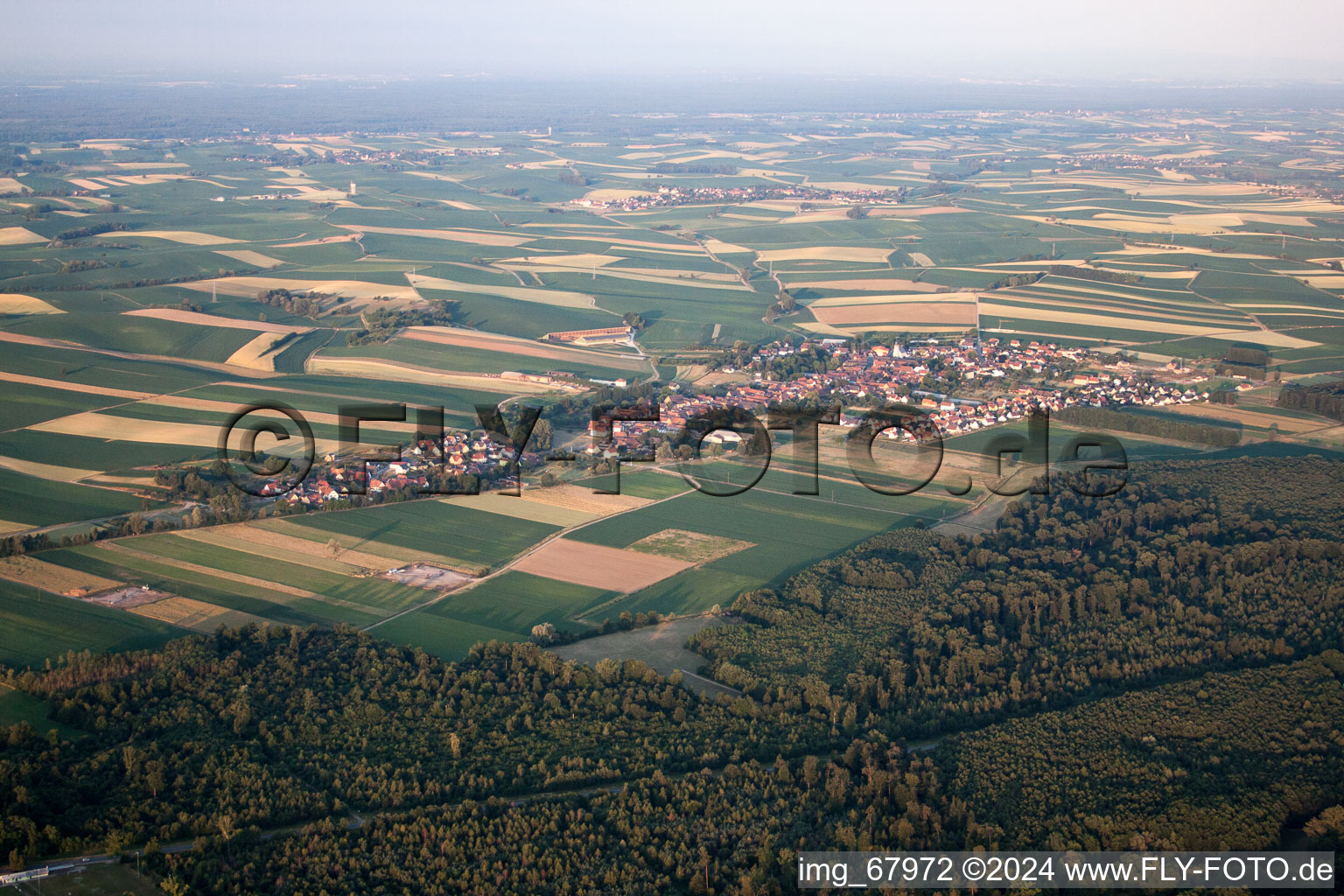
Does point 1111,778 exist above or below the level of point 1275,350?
below

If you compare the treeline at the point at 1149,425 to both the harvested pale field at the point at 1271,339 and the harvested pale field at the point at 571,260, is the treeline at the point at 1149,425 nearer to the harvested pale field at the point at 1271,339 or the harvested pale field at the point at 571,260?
the harvested pale field at the point at 1271,339

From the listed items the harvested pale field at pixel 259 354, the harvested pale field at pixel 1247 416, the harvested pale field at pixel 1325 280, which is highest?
the harvested pale field at pixel 1325 280

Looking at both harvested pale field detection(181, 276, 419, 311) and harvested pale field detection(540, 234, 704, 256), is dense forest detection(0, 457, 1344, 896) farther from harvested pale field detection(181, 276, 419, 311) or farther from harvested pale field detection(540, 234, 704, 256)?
harvested pale field detection(540, 234, 704, 256)

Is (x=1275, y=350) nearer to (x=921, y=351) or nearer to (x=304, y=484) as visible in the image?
(x=921, y=351)

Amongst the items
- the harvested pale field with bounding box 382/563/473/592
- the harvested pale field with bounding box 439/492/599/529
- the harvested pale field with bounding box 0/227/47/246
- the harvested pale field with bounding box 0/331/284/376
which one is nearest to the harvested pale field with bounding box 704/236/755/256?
the harvested pale field with bounding box 0/331/284/376

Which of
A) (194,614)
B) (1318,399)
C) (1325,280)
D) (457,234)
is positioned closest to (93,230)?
(457,234)

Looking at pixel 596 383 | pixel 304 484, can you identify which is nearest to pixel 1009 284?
pixel 596 383

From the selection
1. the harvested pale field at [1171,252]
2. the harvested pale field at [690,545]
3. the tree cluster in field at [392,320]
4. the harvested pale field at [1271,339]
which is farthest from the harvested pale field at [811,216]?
the harvested pale field at [690,545]

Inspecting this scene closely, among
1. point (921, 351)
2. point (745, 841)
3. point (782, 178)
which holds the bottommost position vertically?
point (745, 841)
